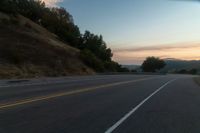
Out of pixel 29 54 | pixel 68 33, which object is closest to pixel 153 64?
pixel 68 33

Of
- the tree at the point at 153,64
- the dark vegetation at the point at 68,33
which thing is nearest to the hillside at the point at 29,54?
the dark vegetation at the point at 68,33

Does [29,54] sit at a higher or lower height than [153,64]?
lower

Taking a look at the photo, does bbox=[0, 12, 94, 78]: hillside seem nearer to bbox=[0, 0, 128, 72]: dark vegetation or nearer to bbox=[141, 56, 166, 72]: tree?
bbox=[0, 0, 128, 72]: dark vegetation

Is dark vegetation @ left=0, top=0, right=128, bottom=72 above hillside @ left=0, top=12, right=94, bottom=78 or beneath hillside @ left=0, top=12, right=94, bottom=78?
above

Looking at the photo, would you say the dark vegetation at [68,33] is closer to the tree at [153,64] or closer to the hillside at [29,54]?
the hillside at [29,54]

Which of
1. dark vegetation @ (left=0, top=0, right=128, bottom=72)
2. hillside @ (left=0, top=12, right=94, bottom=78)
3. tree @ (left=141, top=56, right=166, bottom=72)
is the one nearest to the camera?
hillside @ (left=0, top=12, right=94, bottom=78)

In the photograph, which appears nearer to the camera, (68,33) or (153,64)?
(68,33)

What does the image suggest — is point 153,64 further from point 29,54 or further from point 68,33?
point 29,54

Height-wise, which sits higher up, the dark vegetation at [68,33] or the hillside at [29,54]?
the dark vegetation at [68,33]

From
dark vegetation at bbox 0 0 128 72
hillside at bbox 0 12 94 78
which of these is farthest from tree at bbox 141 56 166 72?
hillside at bbox 0 12 94 78

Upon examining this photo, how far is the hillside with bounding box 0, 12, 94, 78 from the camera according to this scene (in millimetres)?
57875

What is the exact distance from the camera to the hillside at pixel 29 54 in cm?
5788

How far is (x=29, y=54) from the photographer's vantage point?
65312 millimetres

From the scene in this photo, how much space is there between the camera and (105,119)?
1324cm
